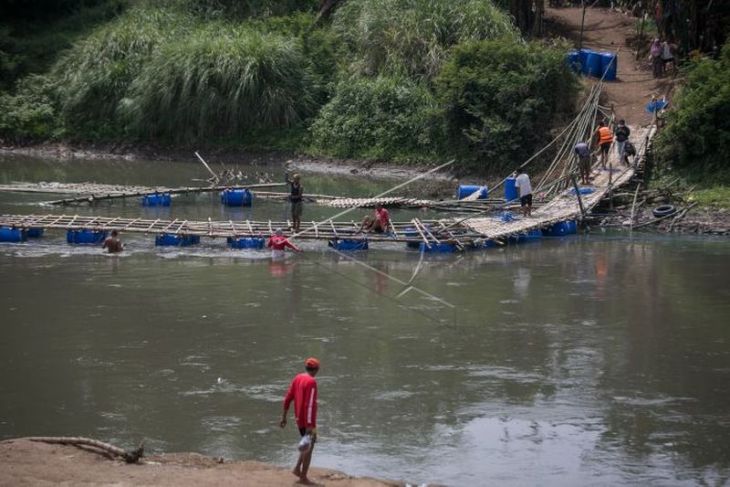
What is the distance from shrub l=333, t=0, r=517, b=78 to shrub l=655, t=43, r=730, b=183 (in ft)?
27.3

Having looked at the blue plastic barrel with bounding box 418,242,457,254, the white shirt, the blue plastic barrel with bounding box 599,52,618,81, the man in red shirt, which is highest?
the blue plastic barrel with bounding box 599,52,618,81

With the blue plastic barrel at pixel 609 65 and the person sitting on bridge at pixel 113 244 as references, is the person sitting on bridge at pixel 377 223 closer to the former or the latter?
the person sitting on bridge at pixel 113 244

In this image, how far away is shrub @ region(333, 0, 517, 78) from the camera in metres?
39.6

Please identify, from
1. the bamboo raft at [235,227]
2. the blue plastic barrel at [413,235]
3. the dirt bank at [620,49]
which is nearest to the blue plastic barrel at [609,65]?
the dirt bank at [620,49]

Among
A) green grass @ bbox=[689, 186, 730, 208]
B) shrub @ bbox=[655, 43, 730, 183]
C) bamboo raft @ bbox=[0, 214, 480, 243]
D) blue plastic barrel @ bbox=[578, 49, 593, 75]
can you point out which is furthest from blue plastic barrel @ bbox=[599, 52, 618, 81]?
bamboo raft @ bbox=[0, 214, 480, 243]

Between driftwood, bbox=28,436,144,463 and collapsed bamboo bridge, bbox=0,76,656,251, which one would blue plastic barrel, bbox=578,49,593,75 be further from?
driftwood, bbox=28,436,144,463

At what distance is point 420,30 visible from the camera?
40.1m

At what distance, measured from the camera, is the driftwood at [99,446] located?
12.7 m

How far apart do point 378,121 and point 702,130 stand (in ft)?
37.2

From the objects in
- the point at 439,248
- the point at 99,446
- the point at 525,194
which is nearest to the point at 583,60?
the point at 525,194

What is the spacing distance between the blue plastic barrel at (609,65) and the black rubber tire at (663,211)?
384 inches

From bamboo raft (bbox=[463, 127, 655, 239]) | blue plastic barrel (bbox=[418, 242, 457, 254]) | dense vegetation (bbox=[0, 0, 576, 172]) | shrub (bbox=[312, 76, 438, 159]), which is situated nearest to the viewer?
blue plastic barrel (bbox=[418, 242, 457, 254])

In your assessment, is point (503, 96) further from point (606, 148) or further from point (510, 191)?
point (510, 191)

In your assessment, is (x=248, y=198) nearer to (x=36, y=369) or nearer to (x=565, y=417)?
(x=36, y=369)
